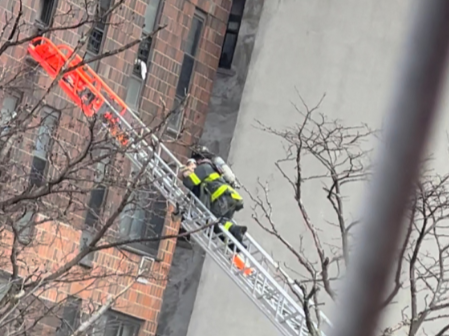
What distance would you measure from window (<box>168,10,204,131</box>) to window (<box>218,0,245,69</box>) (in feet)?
3.43

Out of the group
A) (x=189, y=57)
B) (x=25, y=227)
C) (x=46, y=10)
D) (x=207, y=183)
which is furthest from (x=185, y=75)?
(x=25, y=227)

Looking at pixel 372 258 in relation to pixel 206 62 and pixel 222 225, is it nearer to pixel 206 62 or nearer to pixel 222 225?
pixel 222 225

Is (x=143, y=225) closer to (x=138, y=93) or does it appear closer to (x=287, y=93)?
(x=138, y=93)

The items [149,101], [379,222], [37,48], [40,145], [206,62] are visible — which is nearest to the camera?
[379,222]

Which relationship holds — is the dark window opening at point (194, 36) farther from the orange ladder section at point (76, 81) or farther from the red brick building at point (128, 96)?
the orange ladder section at point (76, 81)

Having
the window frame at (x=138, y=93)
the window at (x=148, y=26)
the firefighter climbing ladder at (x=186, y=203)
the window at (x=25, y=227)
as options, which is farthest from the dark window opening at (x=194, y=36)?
the window at (x=25, y=227)

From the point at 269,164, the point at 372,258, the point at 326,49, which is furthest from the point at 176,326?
the point at 372,258

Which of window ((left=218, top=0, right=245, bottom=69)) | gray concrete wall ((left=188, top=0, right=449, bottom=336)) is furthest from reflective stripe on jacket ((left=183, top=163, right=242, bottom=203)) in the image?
window ((left=218, top=0, right=245, bottom=69))

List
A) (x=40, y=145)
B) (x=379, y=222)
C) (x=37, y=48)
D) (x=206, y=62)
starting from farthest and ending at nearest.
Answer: (x=206, y=62) → (x=40, y=145) → (x=37, y=48) → (x=379, y=222)

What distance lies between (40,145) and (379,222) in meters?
14.6

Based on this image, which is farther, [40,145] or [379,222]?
[40,145]

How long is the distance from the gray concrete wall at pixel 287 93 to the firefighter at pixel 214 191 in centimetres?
360

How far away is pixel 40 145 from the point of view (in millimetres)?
15383

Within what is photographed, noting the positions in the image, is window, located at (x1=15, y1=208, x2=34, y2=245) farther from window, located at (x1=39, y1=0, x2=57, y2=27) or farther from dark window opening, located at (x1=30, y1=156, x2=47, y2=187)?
window, located at (x1=39, y1=0, x2=57, y2=27)
